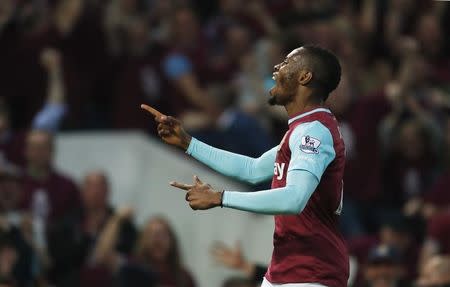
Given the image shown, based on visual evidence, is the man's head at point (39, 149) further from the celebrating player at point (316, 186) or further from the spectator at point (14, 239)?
the celebrating player at point (316, 186)

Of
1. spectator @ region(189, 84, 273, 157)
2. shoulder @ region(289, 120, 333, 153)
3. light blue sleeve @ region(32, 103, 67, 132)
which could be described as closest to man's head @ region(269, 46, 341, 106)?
shoulder @ region(289, 120, 333, 153)

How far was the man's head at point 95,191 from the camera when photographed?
9812mm

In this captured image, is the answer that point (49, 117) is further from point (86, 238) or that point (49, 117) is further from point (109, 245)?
point (109, 245)

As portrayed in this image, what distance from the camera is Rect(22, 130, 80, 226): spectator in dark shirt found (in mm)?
10055

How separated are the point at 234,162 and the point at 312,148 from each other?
64 cm

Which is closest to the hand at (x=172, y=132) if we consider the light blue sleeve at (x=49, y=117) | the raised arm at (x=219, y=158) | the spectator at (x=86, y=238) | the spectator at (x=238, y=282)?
the raised arm at (x=219, y=158)

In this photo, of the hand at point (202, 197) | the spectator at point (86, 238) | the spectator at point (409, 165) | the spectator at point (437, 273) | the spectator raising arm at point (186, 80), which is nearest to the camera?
the hand at point (202, 197)

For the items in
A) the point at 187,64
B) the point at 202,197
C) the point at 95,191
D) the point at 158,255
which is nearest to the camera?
the point at 202,197

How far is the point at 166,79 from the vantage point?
11586 millimetres

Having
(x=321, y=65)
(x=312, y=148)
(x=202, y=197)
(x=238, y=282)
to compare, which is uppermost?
(x=238, y=282)

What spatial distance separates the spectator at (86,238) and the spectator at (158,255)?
10cm

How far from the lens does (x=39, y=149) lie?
10016 millimetres

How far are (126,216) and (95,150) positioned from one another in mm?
1520

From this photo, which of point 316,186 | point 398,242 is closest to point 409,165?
point 398,242
